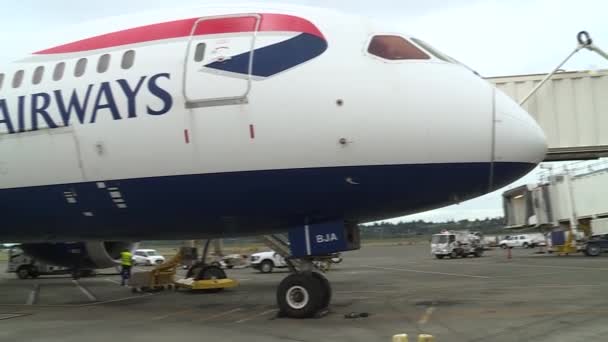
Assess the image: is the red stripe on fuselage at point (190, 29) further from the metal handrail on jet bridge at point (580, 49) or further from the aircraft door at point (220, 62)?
the metal handrail on jet bridge at point (580, 49)

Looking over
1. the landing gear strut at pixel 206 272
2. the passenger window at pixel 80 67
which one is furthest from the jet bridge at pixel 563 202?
the passenger window at pixel 80 67

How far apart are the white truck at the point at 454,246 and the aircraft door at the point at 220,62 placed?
32.5 m

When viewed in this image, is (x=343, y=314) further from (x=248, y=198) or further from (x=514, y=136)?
(x=514, y=136)

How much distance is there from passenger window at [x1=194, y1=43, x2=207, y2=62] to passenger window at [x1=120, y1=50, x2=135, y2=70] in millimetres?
1106

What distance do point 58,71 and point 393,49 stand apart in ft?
18.4

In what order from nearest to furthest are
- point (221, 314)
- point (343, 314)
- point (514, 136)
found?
point (514, 136)
point (343, 314)
point (221, 314)

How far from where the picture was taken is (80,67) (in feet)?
32.0

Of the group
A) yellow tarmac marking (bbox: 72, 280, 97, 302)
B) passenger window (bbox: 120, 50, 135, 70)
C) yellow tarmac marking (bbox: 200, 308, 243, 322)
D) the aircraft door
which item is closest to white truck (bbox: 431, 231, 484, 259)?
yellow tarmac marking (bbox: 72, 280, 97, 302)

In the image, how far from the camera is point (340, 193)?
8.84 m

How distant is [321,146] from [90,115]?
3.85 meters

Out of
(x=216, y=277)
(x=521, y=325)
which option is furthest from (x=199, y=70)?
(x=216, y=277)

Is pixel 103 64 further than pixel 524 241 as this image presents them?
No

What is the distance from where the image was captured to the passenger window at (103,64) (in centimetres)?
955

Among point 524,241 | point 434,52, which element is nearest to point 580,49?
point 434,52
